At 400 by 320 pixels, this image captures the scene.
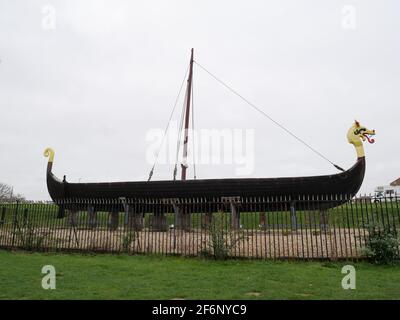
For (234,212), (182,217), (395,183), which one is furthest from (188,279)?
(395,183)

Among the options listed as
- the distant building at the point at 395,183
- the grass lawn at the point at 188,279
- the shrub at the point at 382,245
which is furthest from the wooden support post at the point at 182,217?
the distant building at the point at 395,183

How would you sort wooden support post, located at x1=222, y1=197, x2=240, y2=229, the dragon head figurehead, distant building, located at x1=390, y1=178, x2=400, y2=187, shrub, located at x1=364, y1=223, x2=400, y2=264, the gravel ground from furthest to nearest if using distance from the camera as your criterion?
1. distant building, located at x1=390, y1=178, x2=400, y2=187
2. the dragon head figurehead
3. wooden support post, located at x1=222, y1=197, x2=240, y2=229
4. the gravel ground
5. shrub, located at x1=364, y1=223, x2=400, y2=264

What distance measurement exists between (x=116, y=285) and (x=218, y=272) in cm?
218

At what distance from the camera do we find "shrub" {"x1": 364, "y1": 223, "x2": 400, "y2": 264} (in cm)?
785

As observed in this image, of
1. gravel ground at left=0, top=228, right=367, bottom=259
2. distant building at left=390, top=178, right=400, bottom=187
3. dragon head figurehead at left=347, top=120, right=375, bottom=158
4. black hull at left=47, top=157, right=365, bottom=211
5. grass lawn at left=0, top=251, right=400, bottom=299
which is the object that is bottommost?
grass lawn at left=0, top=251, right=400, bottom=299

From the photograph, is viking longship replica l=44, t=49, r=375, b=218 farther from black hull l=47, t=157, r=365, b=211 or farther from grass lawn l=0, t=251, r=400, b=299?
grass lawn l=0, t=251, r=400, b=299

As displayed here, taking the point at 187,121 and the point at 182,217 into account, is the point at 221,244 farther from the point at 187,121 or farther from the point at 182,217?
the point at 187,121

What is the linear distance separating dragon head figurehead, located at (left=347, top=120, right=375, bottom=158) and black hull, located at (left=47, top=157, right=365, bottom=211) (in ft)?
1.34

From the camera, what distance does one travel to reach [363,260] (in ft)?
26.7

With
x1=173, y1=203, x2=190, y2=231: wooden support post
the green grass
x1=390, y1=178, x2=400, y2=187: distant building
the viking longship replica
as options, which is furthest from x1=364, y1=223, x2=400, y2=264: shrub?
x1=390, y1=178, x2=400, y2=187: distant building
